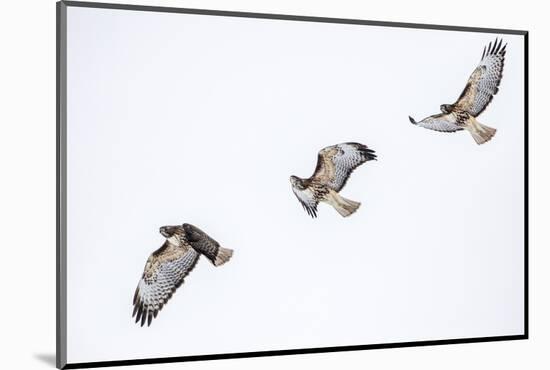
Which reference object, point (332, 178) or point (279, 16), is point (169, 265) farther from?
point (279, 16)

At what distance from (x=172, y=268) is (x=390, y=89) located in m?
1.51

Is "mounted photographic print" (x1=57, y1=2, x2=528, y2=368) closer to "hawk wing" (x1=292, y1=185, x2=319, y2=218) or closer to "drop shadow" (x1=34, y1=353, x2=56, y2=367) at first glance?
"hawk wing" (x1=292, y1=185, x2=319, y2=218)

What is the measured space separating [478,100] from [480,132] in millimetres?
179

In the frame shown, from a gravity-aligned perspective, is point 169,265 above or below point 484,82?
below

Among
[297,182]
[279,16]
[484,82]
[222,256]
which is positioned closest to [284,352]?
[222,256]

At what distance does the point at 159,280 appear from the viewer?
471cm

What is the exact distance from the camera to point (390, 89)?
5.14m

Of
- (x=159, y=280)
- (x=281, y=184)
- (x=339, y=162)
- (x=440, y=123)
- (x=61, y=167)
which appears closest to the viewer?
(x=61, y=167)

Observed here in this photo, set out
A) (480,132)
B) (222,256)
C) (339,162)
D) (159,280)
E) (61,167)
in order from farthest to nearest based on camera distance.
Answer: (480,132)
(339,162)
(222,256)
(159,280)
(61,167)

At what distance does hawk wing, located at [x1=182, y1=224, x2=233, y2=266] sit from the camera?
15.6ft

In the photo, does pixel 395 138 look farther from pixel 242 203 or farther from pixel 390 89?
pixel 242 203

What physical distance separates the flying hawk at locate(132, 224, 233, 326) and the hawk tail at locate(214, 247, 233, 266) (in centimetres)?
2

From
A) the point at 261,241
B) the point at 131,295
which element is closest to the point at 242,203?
the point at 261,241

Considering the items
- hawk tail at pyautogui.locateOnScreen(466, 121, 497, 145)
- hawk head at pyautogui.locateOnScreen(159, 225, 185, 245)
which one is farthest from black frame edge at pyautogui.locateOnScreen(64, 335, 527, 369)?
hawk tail at pyautogui.locateOnScreen(466, 121, 497, 145)
